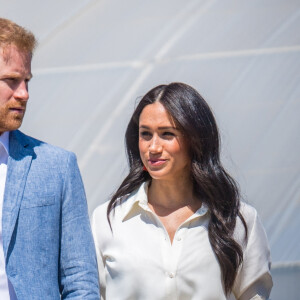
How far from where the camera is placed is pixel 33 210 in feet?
8.29

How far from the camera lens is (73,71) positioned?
4.78 meters

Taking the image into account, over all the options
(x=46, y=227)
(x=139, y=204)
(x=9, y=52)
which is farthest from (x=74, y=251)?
(x=9, y=52)

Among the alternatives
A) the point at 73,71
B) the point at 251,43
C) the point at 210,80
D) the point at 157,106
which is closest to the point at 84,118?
the point at 73,71

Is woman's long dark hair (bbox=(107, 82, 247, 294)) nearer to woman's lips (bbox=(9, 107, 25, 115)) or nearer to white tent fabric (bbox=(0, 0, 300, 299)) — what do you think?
woman's lips (bbox=(9, 107, 25, 115))

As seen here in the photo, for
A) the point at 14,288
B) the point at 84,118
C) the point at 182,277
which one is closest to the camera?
the point at 14,288

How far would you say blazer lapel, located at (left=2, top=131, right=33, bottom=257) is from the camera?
247cm

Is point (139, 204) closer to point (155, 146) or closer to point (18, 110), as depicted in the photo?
point (155, 146)

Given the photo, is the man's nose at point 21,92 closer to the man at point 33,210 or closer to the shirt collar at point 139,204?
the man at point 33,210

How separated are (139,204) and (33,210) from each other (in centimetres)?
46

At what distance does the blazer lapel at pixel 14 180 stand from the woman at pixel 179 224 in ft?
1.39

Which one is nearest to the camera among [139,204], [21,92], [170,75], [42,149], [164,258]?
[21,92]

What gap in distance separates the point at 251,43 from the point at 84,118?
3.38ft

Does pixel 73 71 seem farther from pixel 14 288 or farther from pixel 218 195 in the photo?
pixel 14 288

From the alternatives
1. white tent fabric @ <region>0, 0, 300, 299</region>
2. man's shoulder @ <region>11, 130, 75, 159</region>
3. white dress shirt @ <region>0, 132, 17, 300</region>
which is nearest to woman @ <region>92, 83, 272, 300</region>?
man's shoulder @ <region>11, 130, 75, 159</region>
